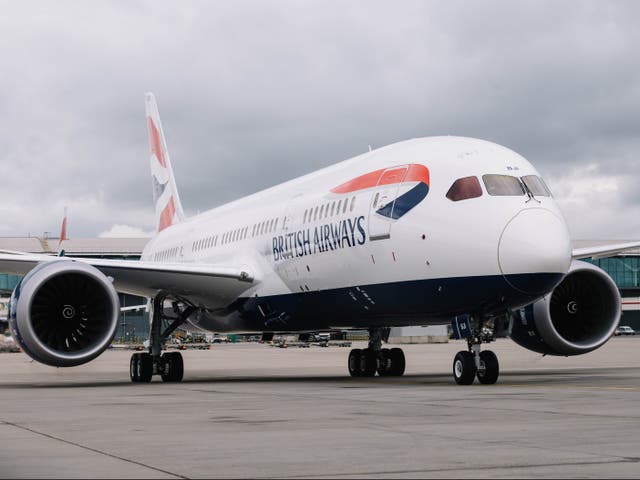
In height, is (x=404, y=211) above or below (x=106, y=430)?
above

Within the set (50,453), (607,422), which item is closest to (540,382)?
(607,422)

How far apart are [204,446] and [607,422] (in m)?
3.90

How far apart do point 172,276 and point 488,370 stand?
7922 millimetres

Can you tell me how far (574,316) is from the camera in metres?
20.3

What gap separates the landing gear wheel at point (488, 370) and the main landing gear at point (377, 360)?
5879 mm

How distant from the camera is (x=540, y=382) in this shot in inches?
681

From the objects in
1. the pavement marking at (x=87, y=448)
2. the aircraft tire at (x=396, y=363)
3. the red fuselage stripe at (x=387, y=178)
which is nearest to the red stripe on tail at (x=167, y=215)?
the aircraft tire at (x=396, y=363)

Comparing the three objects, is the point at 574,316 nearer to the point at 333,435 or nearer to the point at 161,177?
the point at 333,435

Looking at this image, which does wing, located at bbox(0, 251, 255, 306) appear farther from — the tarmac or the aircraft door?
the tarmac

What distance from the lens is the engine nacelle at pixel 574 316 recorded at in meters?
19.6

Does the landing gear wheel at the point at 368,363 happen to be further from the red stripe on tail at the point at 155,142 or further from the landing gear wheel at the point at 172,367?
the red stripe on tail at the point at 155,142

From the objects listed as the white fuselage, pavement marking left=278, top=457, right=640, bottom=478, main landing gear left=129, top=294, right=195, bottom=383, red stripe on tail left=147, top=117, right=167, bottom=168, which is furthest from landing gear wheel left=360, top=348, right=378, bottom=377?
pavement marking left=278, top=457, right=640, bottom=478

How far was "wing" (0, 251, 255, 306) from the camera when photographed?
20.3m

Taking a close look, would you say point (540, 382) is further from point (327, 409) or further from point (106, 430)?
point (106, 430)
